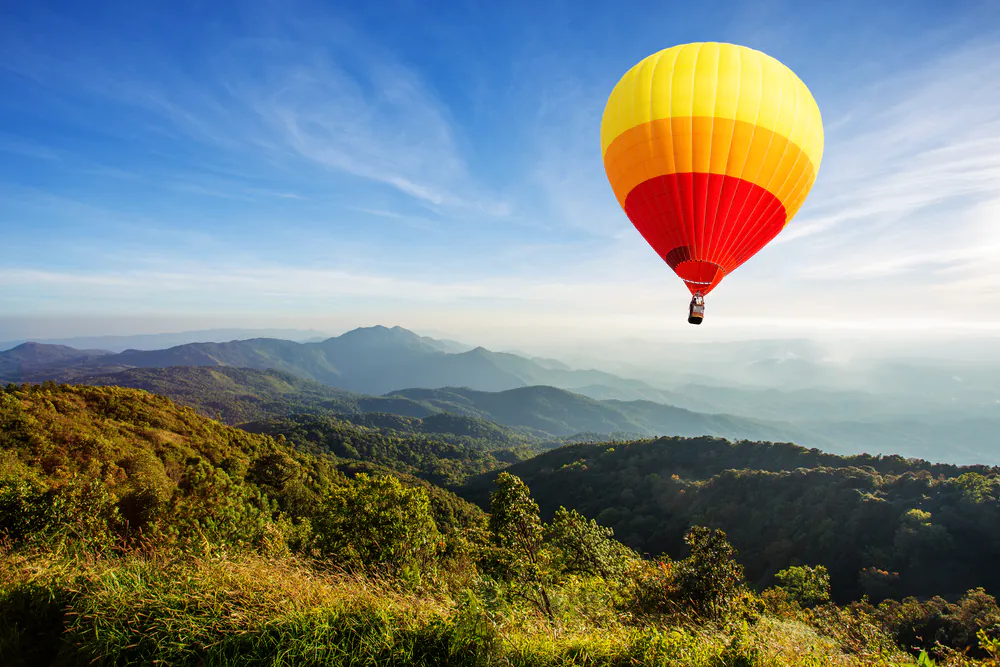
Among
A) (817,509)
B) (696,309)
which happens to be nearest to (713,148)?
(696,309)

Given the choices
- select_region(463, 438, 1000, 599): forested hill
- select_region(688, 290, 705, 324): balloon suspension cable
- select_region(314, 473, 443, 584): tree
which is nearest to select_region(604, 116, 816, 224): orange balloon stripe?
select_region(688, 290, 705, 324): balloon suspension cable

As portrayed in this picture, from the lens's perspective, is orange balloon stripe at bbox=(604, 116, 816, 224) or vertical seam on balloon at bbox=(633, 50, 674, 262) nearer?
orange balloon stripe at bbox=(604, 116, 816, 224)

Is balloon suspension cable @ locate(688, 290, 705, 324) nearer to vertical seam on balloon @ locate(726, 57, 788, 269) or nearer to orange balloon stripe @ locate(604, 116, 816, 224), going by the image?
vertical seam on balloon @ locate(726, 57, 788, 269)

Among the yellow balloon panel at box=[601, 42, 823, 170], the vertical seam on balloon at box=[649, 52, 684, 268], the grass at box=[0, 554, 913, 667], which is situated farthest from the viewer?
the vertical seam on balloon at box=[649, 52, 684, 268]

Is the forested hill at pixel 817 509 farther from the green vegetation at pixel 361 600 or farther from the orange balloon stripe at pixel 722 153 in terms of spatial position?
the orange balloon stripe at pixel 722 153

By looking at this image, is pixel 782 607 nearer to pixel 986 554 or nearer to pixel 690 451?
pixel 986 554

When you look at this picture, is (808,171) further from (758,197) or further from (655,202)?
(655,202)
